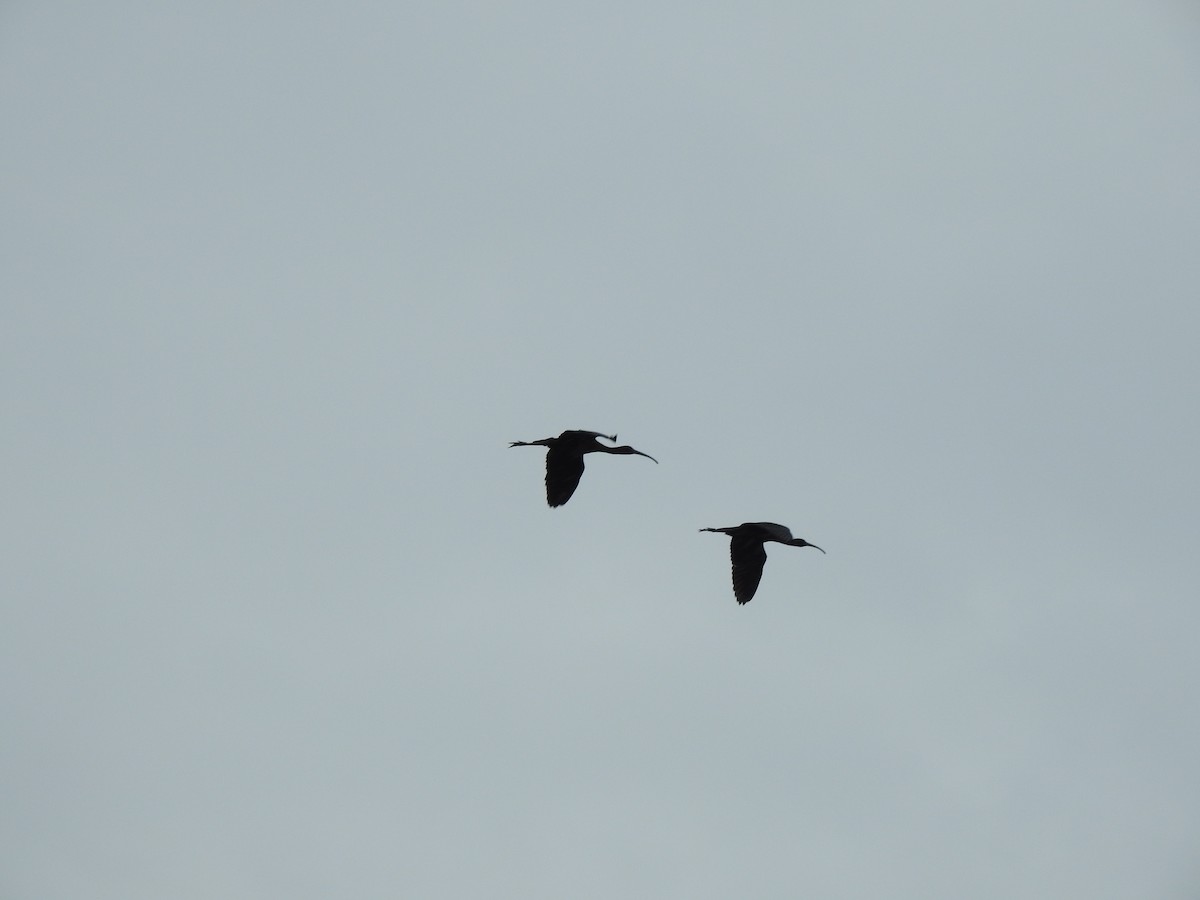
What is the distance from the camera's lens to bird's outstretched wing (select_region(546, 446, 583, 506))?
101ft

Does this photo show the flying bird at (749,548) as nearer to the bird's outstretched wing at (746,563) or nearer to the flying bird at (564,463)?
the bird's outstretched wing at (746,563)

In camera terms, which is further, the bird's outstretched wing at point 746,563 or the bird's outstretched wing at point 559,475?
the bird's outstretched wing at point 746,563

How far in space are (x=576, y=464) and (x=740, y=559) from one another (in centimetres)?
494

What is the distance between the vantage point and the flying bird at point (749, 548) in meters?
32.8

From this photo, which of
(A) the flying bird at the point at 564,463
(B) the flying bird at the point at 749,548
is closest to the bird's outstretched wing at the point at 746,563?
(B) the flying bird at the point at 749,548

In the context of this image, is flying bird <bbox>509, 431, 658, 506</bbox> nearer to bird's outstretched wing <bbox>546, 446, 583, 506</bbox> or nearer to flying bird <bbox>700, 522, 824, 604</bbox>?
bird's outstretched wing <bbox>546, 446, 583, 506</bbox>

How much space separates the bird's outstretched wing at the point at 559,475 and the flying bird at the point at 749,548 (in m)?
3.93

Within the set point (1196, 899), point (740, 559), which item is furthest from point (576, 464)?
point (1196, 899)

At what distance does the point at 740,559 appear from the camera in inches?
1304

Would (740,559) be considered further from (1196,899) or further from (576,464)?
(1196,899)

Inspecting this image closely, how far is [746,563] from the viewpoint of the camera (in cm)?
3312

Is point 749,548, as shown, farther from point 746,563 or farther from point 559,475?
point 559,475

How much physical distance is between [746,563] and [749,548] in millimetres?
375

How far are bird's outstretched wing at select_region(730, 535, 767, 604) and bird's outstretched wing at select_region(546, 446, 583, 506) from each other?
4.67 metres
